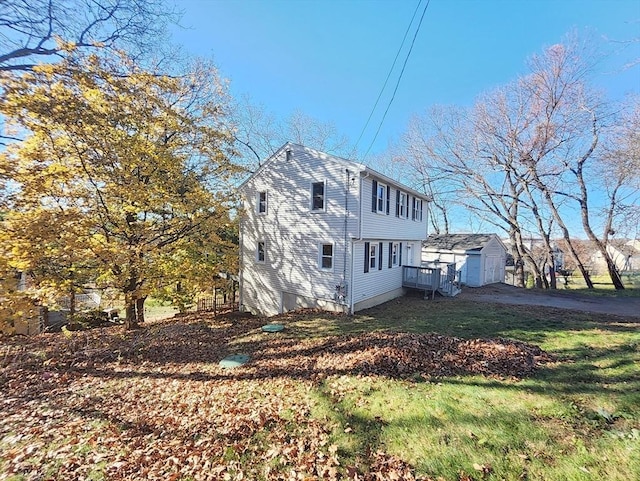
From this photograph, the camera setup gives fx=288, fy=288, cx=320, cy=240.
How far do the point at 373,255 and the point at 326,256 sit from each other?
98.9 inches

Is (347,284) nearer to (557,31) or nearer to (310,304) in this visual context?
(310,304)

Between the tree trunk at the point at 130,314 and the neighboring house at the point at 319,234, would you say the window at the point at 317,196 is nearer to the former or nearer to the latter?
the neighboring house at the point at 319,234

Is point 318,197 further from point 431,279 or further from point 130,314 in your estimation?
point 130,314

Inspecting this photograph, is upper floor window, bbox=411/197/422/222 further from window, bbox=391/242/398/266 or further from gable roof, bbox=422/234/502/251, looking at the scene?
gable roof, bbox=422/234/502/251

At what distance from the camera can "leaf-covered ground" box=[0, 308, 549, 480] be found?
361 centimetres

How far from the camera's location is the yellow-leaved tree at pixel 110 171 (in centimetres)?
674

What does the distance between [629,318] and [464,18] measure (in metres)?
11.9

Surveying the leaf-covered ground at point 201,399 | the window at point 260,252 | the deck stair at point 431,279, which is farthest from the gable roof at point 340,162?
the leaf-covered ground at point 201,399

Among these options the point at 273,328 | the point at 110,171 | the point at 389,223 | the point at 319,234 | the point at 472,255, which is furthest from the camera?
the point at 472,255

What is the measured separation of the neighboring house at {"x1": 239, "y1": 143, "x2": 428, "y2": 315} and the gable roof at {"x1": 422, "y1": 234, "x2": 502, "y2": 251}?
25.9ft

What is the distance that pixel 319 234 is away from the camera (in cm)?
1283

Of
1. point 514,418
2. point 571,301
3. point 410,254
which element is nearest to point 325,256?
point 410,254

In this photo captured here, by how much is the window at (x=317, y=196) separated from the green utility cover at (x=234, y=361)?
7.23 m

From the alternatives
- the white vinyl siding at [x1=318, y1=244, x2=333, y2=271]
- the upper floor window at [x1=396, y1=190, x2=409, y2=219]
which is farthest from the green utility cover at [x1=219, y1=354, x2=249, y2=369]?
the upper floor window at [x1=396, y1=190, x2=409, y2=219]
